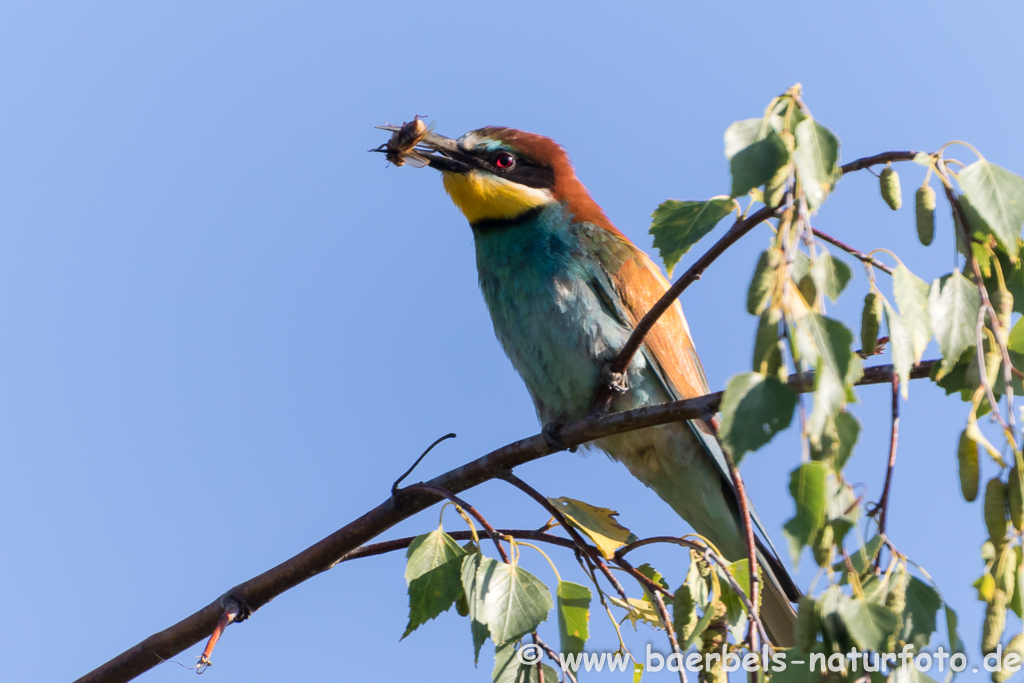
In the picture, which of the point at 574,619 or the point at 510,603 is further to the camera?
the point at 574,619

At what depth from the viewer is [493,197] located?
163 inches

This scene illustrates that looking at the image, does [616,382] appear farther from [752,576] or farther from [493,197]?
[752,576]

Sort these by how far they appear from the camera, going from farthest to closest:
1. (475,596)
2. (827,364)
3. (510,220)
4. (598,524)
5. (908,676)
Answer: (510,220) → (598,524) → (475,596) → (908,676) → (827,364)

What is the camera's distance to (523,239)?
3906 millimetres

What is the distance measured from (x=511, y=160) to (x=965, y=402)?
2797 mm

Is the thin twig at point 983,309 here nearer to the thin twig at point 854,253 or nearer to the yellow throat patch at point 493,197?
the thin twig at point 854,253

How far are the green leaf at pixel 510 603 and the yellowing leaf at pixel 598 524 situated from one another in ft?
1.04

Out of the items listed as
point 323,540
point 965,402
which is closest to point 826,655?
point 965,402

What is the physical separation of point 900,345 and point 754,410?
0.43 metres

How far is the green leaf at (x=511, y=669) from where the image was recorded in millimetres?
2047

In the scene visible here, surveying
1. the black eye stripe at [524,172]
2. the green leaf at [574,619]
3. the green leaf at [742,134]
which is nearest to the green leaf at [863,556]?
the green leaf at [742,134]

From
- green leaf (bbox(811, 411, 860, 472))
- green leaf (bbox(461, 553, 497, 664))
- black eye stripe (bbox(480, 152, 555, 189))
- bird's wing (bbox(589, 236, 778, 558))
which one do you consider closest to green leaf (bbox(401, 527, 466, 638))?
green leaf (bbox(461, 553, 497, 664))

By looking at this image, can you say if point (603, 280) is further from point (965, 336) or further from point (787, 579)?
point (965, 336)

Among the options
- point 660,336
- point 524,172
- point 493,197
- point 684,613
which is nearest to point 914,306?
point 684,613
